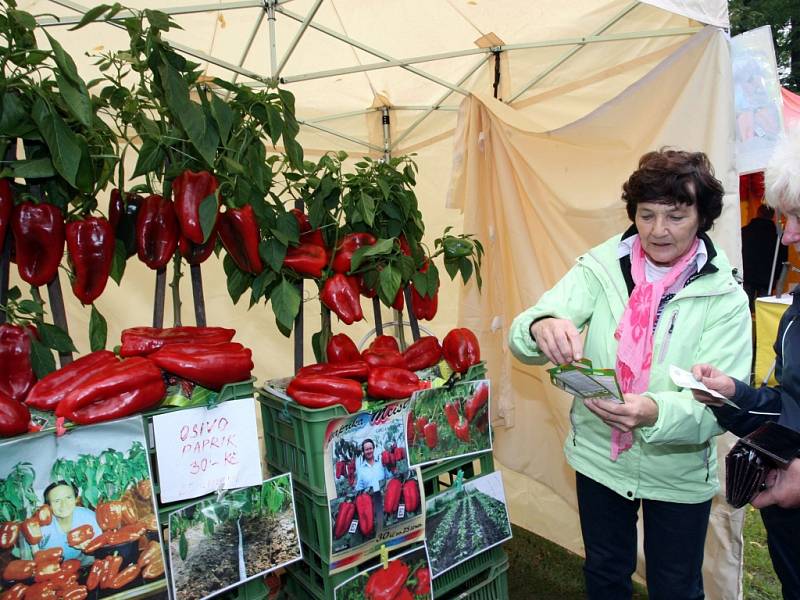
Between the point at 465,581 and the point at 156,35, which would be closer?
the point at 156,35

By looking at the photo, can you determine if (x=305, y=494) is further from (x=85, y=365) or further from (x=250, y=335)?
(x=250, y=335)

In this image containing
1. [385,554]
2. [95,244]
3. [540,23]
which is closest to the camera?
[95,244]

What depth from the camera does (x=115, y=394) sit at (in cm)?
129

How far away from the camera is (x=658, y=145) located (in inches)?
83.7

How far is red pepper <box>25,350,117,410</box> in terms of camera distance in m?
1.29

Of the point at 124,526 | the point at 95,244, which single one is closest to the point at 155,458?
the point at 124,526

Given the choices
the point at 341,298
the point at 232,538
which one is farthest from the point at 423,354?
the point at 232,538

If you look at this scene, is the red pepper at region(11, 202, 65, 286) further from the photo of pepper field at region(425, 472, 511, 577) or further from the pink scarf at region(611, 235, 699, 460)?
the pink scarf at region(611, 235, 699, 460)

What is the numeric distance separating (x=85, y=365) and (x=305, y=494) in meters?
0.72

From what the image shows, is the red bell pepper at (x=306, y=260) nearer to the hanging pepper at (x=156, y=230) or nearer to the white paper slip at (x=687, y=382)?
the hanging pepper at (x=156, y=230)

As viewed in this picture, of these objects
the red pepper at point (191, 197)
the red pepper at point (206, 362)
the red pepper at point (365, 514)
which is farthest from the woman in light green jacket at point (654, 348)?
the red pepper at point (191, 197)

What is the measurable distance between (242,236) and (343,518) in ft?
2.83

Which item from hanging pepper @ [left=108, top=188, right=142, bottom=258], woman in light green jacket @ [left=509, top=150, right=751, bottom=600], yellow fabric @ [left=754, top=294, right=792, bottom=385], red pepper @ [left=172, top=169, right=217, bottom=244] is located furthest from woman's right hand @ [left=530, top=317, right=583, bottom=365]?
yellow fabric @ [left=754, top=294, right=792, bottom=385]

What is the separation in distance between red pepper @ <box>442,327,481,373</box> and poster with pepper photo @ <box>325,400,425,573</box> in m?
0.31
